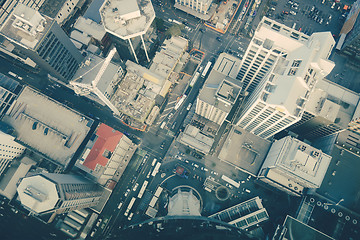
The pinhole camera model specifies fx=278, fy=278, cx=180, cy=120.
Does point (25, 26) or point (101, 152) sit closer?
point (25, 26)

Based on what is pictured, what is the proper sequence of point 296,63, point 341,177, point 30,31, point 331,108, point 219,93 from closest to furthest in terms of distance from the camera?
point 296,63 → point 30,31 → point 219,93 → point 331,108 → point 341,177

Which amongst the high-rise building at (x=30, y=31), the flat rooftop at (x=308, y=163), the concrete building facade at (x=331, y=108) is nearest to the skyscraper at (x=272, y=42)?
the concrete building facade at (x=331, y=108)

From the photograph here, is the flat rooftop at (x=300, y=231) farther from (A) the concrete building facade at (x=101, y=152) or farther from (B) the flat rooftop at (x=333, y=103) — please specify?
(A) the concrete building facade at (x=101, y=152)

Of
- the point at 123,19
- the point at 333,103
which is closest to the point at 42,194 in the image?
the point at 123,19

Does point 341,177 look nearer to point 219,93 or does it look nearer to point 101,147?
point 219,93

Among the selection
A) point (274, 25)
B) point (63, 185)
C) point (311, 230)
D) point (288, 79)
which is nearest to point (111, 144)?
point (63, 185)

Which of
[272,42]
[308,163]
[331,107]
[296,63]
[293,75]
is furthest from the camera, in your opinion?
[331,107]
